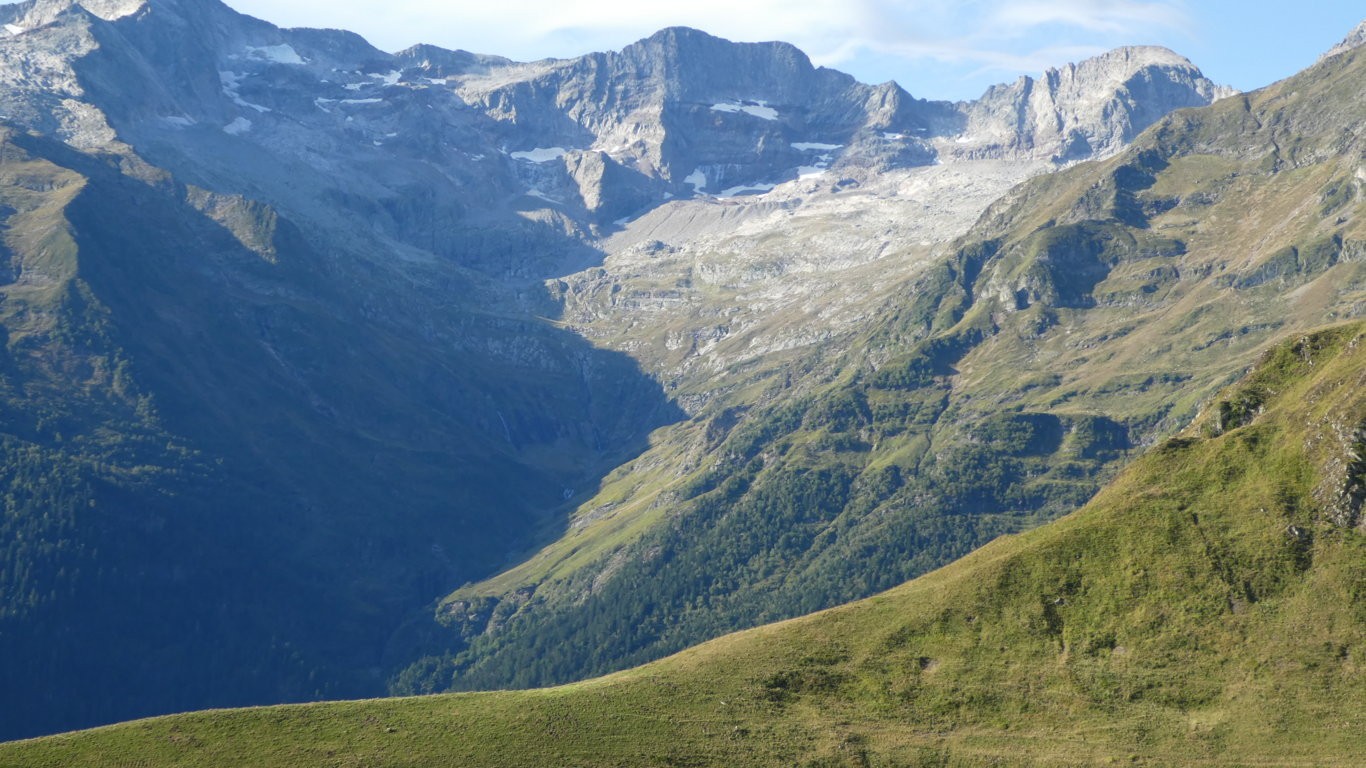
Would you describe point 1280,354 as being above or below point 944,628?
above

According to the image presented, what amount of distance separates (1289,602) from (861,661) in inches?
1710

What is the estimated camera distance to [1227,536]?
12625 cm

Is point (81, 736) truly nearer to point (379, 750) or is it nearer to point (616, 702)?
point (379, 750)

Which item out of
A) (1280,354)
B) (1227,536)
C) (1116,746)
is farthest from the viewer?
(1280,354)

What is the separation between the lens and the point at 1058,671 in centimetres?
12088

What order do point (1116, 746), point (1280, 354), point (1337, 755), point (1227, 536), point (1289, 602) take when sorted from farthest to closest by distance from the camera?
point (1280, 354) → point (1227, 536) → point (1289, 602) → point (1116, 746) → point (1337, 755)

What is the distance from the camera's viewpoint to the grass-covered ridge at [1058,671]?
11200cm

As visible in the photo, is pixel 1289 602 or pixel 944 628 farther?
pixel 944 628

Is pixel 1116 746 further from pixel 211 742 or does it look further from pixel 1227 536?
pixel 211 742

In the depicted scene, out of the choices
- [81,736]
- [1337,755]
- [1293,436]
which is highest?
[1293,436]

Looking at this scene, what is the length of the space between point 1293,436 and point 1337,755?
40446 millimetres

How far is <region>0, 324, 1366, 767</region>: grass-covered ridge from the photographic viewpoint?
4409 inches

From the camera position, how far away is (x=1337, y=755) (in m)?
103

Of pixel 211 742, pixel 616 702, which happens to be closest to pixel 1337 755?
pixel 616 702
